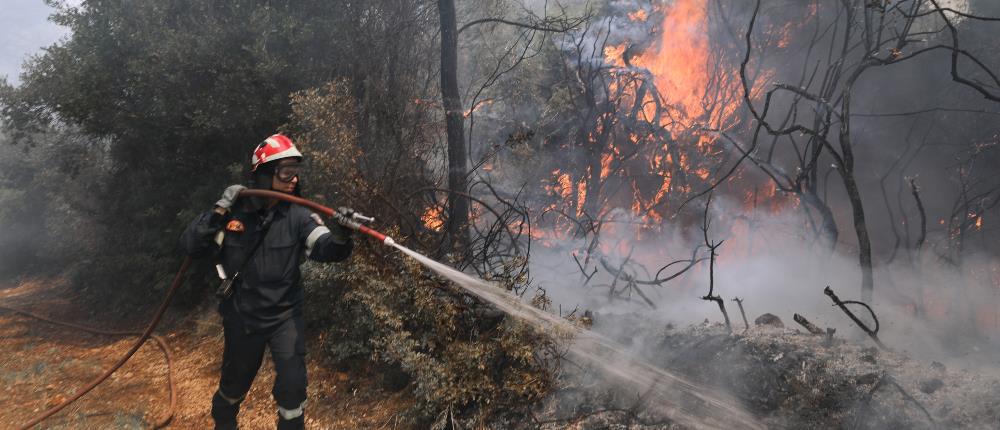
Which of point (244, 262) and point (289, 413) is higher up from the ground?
point (244, 262)

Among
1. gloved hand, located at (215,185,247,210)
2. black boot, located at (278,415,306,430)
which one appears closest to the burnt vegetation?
black boot, located at (278,415,306,430)

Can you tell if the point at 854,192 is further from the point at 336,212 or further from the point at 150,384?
the point at 150,384

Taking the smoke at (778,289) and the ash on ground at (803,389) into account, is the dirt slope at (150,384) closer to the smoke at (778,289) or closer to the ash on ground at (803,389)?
the ash on ground at (803,389)

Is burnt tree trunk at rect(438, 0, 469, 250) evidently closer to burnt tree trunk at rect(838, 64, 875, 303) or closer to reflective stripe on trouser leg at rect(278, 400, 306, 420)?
reflective stripe on trouser leg at rect(278, 400, 306, 420)

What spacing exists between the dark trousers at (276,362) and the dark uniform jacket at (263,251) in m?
0.08

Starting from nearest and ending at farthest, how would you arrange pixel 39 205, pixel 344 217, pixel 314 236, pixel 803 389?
1. pixel 344 217
2. pixel 314 236
3. pixel 803 389
4. pixel 39 205

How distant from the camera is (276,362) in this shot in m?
3.61

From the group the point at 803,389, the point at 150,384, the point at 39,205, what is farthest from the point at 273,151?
the point at 39,205

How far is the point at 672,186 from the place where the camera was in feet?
44.0

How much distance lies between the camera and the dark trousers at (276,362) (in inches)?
141

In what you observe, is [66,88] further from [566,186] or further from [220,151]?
[566,186]

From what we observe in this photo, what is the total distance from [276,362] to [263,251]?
78 cm

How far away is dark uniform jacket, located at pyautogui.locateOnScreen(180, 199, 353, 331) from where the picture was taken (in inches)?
138

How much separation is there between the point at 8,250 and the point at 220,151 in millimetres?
16037
